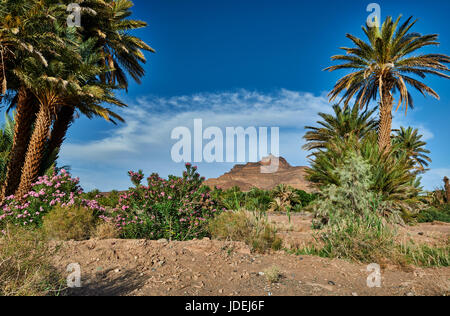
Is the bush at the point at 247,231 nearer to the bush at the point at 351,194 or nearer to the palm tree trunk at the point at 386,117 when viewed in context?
the bush at the point at 351,194

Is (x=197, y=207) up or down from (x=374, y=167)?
down

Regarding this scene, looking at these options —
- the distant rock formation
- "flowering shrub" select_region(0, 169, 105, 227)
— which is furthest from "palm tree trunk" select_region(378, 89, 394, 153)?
the distant rock formation

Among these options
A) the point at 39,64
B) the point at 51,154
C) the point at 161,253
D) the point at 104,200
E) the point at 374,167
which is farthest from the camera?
the point at 104,200

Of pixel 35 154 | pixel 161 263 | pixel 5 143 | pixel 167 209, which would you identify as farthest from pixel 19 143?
pixel 161 263

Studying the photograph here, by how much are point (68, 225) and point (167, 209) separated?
85.2 inches

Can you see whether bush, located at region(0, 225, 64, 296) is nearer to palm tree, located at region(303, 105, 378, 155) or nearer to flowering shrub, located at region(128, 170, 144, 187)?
flowering shrub, located at region(128, 170, 144, 187)

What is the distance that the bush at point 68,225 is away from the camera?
6129 millimetres

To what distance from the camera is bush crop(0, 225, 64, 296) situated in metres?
2.56

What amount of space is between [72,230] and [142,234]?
1495mm

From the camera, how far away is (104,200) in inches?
715

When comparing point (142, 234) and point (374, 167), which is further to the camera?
point (374, 167)
